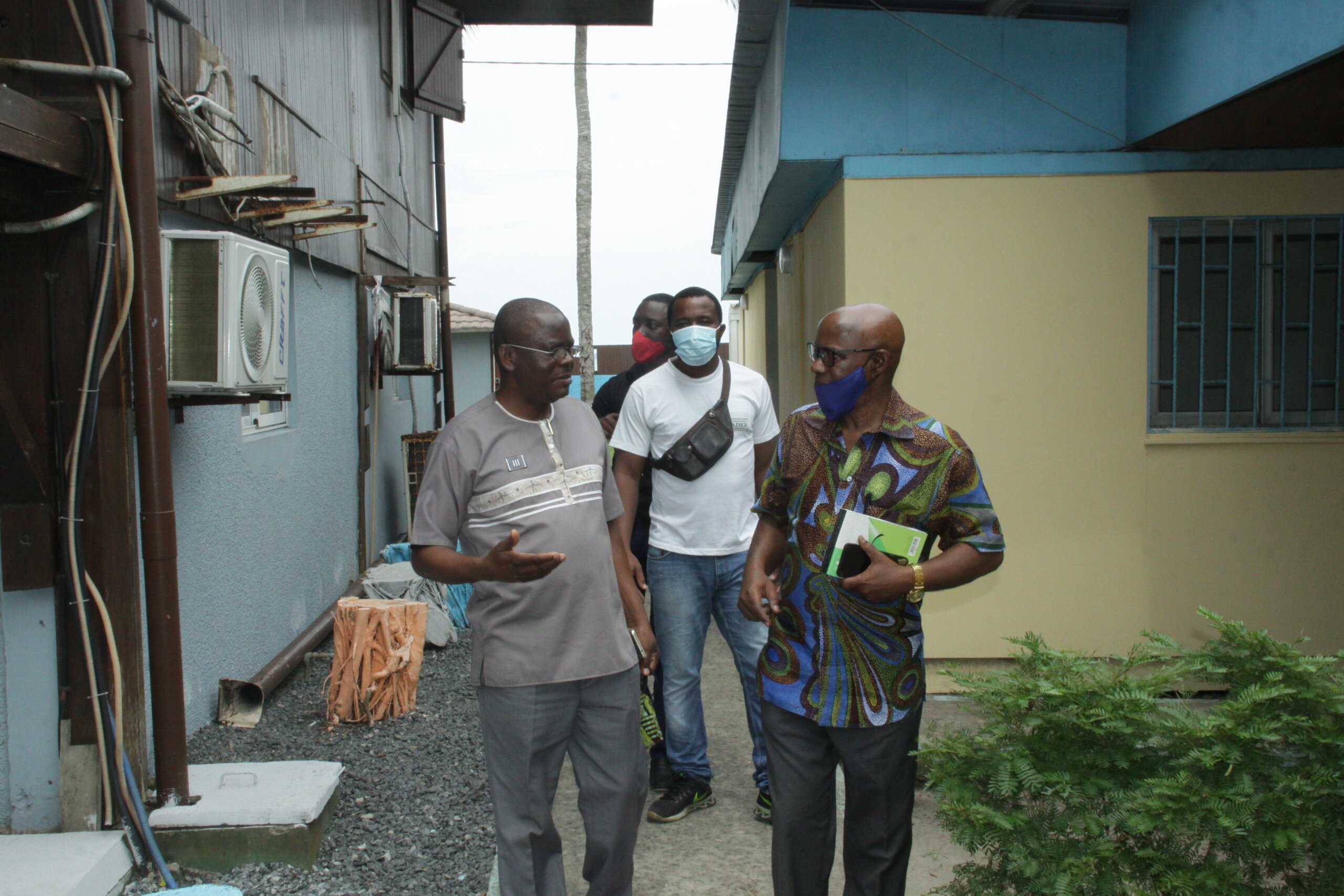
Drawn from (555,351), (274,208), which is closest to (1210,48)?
(555,351)

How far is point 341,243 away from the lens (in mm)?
7871

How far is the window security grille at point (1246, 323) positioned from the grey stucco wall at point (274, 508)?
4670 millimetres

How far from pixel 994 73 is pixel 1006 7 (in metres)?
0.31

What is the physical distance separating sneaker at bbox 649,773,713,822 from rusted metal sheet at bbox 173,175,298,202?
2902 millimetres

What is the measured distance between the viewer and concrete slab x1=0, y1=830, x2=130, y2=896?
3.01 meters

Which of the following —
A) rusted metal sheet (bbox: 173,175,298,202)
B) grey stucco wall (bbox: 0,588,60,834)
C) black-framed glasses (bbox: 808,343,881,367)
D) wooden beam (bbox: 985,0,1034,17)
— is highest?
wooden beam (bbox: 985,0,1034,17)

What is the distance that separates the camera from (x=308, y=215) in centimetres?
538

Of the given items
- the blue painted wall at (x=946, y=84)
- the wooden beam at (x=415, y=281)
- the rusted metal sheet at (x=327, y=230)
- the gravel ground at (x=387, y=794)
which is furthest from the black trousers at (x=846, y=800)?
the wooden beam at (x=415, y=281)

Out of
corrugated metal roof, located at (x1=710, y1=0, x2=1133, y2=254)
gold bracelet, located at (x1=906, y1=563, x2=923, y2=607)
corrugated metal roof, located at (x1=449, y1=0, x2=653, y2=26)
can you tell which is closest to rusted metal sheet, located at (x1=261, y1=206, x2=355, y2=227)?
corrugated metal roof, located at (x1=710, y1=0, x2=1133, y2=254)

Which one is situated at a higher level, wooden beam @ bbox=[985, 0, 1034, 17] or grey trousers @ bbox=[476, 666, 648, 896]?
wooden beam @ bbox=[985, 0, 1034, 17]

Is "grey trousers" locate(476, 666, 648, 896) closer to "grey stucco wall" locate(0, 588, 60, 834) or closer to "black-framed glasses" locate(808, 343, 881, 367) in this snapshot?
"black-framed glasses" locate(808, 343, 881, 367)

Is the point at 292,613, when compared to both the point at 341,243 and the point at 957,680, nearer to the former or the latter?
the point at 341,243

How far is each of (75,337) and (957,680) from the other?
2889mm

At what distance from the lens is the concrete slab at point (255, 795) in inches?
134
